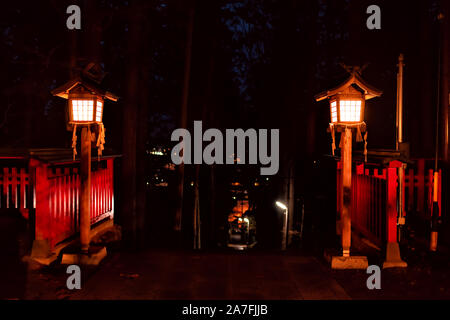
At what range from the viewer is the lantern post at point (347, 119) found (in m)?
8.26

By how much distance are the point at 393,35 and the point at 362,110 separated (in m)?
9.30

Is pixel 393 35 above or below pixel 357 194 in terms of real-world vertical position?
above

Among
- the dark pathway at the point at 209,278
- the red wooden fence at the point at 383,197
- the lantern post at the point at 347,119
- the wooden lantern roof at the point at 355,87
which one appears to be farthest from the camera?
the red wooden fence at the point at 383,197

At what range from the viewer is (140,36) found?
13195 millimetres

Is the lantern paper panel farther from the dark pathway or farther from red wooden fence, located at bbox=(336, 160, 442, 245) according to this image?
red wooden fence, located at bbox=(336, 160, 442, 245)

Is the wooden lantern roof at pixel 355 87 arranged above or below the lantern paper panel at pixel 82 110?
above

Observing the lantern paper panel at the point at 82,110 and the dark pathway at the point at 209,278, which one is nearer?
the dark pathway at the point at 209,278

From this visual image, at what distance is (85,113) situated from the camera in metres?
8.37

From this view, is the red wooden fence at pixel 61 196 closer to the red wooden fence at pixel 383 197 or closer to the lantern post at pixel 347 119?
the lantern post at pixel 347 119

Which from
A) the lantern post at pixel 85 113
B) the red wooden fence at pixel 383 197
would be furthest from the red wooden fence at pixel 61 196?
the red wooden fence at pixel 383 197

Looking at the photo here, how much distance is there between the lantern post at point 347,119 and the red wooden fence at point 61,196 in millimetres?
Answer: 6297

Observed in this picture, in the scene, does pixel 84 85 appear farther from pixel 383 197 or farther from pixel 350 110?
pixel 383 197

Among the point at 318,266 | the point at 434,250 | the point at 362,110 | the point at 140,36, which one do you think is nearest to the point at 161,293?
the point at 318,266

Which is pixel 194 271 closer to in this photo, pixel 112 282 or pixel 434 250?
pixel 112 282
